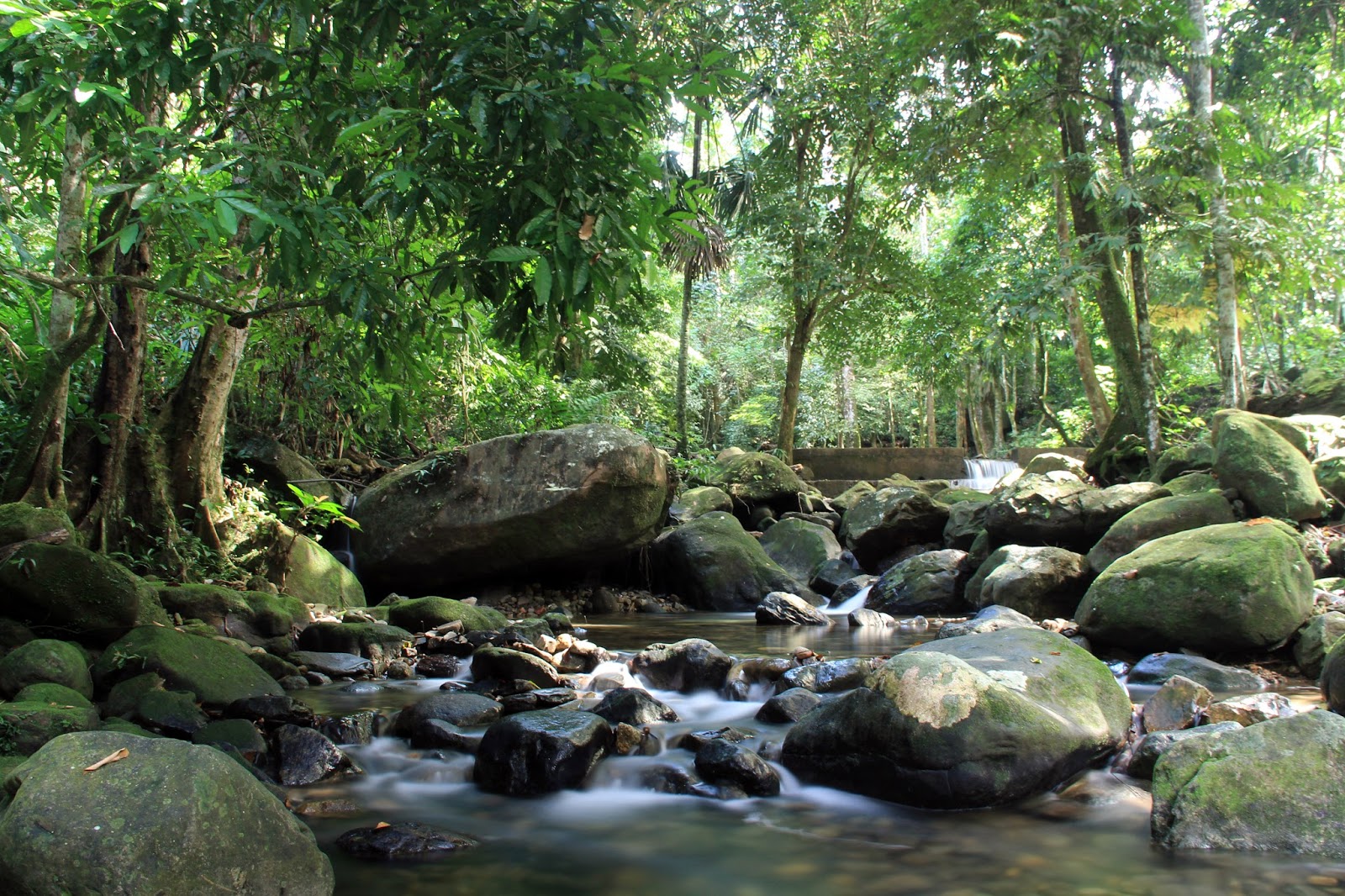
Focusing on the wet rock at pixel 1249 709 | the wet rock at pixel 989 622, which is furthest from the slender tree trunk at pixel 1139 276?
the wet rock at pixel 1249 709

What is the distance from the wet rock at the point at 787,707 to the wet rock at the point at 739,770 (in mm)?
920

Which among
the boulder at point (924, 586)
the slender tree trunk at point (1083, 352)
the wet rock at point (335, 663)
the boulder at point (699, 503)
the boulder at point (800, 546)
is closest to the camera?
the wet rock at point (335, 663)

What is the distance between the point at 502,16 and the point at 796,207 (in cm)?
1357

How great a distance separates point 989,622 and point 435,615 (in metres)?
4.89

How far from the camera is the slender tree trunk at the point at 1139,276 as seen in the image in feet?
33.6

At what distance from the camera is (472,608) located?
27.2 ft

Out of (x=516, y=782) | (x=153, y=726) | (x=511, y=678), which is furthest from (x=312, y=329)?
(x=516, y=782)

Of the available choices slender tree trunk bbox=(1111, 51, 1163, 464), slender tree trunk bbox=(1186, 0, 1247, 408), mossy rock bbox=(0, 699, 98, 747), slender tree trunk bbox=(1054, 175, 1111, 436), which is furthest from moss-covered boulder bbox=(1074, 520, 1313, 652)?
slender tree trunk bbox=(1054, 175, 1111, 436)

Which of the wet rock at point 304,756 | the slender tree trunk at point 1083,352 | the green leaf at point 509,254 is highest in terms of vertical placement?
the slender tree trunk at point 1083,352

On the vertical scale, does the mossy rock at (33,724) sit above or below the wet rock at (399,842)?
above

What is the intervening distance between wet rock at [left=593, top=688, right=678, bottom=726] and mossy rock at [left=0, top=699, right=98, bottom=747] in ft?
8.50

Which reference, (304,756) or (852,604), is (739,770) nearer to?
(304,756)

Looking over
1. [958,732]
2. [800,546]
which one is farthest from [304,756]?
[800,546]

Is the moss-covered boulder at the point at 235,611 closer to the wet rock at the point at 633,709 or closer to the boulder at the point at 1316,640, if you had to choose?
the wet rock at the point at 633,709
